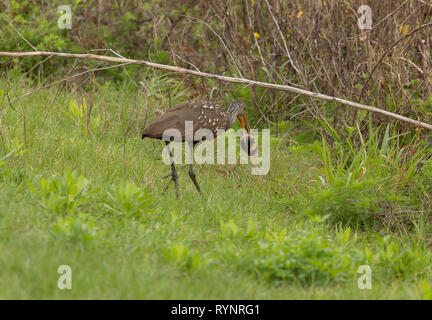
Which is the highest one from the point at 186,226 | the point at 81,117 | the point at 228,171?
the point at 81,117

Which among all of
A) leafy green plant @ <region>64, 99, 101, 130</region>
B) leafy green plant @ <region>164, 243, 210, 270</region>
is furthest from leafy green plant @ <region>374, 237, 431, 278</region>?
leafy green plant @ <region>64, 99, 101, 130</region>

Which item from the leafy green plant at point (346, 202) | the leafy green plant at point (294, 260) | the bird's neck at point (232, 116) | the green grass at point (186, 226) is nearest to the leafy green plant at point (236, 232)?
the green grass at point (186, 226)

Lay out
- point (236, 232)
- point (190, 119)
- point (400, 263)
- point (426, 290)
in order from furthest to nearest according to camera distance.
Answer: point (190, 119)
point (236, 232)
point (400, 263)
point (426, 290)

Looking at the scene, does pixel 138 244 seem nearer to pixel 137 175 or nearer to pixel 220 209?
pixel 220 209

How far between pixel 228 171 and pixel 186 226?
208 cm

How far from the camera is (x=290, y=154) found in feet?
27.0

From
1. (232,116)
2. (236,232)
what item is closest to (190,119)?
(232,116)

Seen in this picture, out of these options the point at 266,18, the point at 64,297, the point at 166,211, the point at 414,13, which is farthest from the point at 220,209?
the point at 266,18

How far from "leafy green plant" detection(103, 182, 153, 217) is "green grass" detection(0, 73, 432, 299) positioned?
1cm

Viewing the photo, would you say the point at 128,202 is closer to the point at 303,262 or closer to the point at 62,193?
the point at 62,193

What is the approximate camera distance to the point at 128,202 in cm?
543

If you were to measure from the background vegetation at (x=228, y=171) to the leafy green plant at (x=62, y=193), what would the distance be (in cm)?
2

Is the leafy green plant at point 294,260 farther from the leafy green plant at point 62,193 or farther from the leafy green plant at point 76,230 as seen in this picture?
the leafy green plant at point 62,193

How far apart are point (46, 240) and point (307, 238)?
6.53 ft
